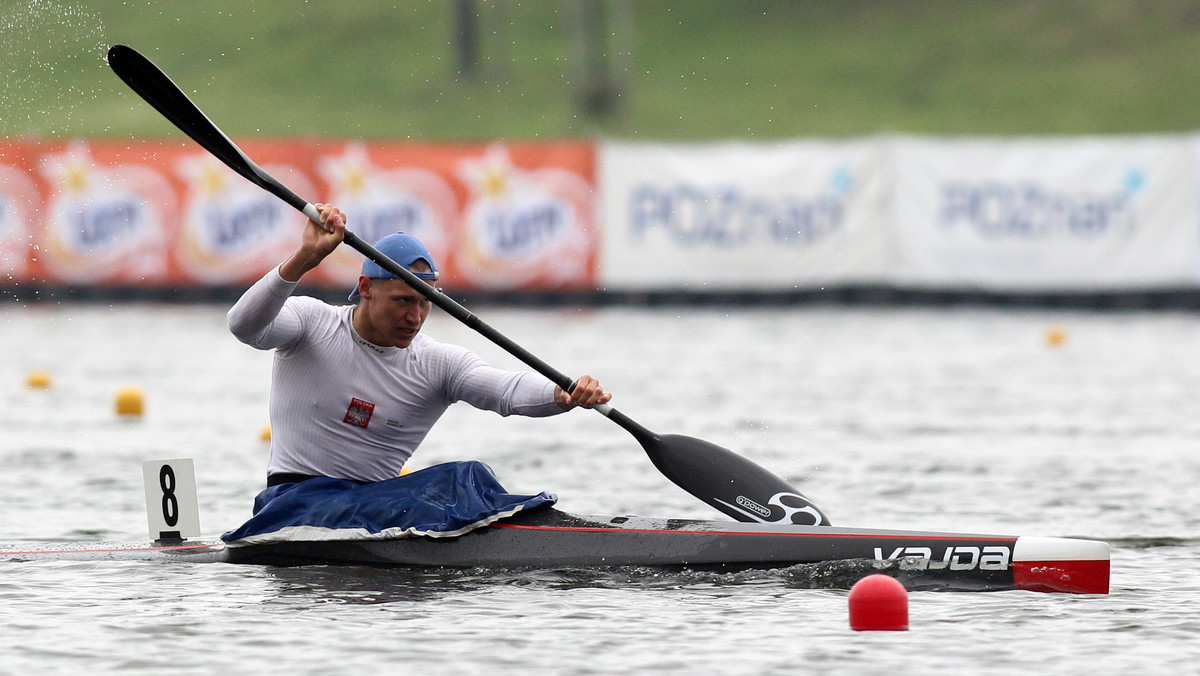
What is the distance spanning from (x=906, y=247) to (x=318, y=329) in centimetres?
1583

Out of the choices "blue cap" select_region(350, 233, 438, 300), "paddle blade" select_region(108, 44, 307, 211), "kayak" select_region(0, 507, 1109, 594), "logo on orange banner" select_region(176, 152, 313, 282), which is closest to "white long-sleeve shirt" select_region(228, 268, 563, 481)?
"blue cap" select_region(350, 233, 438, 300)

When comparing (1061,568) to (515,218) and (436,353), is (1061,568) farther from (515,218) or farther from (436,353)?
(515,218)

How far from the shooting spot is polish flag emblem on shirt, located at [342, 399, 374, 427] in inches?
304

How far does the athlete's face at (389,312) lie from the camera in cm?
761

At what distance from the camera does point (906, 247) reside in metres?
22.8

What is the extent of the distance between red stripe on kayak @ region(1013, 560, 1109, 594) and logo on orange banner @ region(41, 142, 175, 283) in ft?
56.8

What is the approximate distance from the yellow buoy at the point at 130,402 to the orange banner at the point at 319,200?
888 cm

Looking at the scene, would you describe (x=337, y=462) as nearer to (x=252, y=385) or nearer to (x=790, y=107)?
(x=252, y=385)

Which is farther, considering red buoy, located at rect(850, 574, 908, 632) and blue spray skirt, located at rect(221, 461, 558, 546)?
blue spray skirt, located at rect(221, 461, 558, 546)

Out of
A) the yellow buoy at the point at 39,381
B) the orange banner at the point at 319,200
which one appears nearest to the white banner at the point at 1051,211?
the orange banner at the point at 319,200

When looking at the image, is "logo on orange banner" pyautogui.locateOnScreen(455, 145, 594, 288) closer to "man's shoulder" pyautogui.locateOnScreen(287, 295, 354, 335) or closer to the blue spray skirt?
"man's shoulder" pyautogui.locateOnScreen(287, 295, 354, 335)

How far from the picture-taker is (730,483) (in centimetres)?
805

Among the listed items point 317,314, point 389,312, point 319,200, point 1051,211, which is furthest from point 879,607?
point 319,200

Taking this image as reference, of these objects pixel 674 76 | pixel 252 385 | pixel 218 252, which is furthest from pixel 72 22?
pixel 252 385
